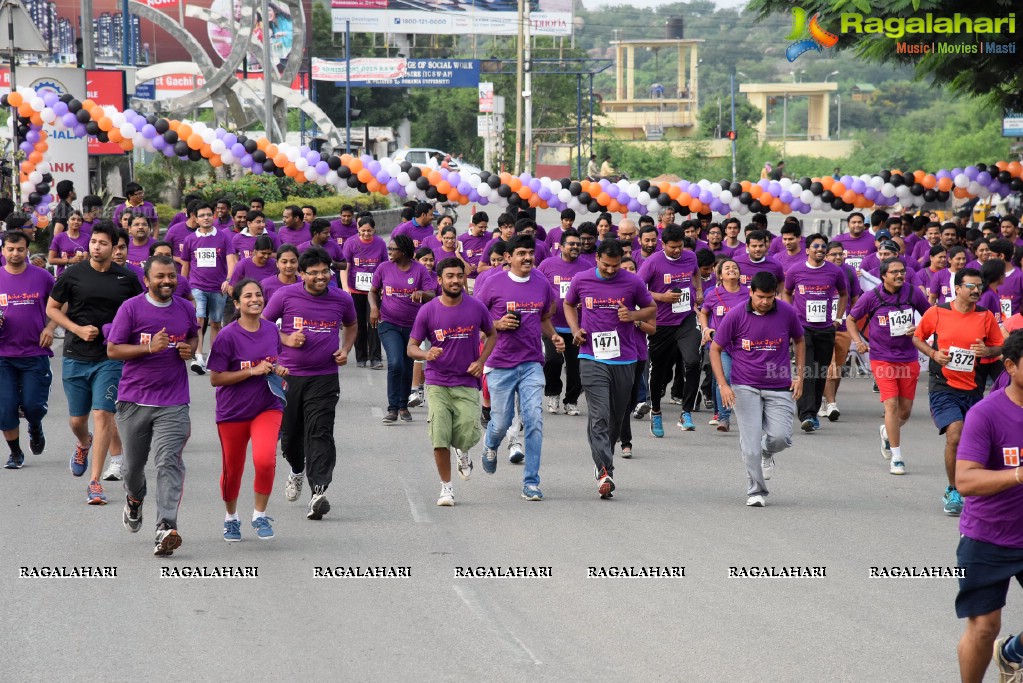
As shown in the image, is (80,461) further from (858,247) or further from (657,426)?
(858,247)

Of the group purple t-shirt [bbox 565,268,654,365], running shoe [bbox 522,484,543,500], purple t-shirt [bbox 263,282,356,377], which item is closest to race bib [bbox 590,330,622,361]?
purple t-shirt [bbox 565,268,654,365]

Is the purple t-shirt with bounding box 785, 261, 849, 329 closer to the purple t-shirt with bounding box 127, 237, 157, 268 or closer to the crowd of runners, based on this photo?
the crowd of runners

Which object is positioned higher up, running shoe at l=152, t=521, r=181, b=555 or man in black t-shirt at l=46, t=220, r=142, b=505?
man in black t-shirt at l=46, t=220, r=142, b=505

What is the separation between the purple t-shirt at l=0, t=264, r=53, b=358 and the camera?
37.6 ft

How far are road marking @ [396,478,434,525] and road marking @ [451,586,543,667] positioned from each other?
1816 millimetres

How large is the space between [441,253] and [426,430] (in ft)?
11.8

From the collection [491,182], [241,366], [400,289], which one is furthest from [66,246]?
[241,366]

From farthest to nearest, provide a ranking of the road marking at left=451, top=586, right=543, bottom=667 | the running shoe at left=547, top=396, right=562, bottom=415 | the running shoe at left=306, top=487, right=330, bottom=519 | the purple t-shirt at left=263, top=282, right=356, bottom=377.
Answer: the running shoe at left=547, top=396, right=562, bottom=415, the purple t-shirt at left=263, top=282, right=356, bottom=377, the running shoe at left=306, top=487, right=330, bottom=519, the road marking at left=451, top=586, right=543, bottom=667

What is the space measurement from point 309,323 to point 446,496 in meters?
1.58

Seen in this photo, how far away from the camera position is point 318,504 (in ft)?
32.5

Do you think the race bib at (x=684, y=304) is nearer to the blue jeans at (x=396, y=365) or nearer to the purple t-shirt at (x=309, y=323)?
the blue jeans at (x=396, y=365)

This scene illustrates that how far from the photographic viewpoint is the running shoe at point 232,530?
9.30 meters

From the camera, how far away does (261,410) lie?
30.4 ft

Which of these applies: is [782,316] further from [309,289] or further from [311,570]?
[311,570]
